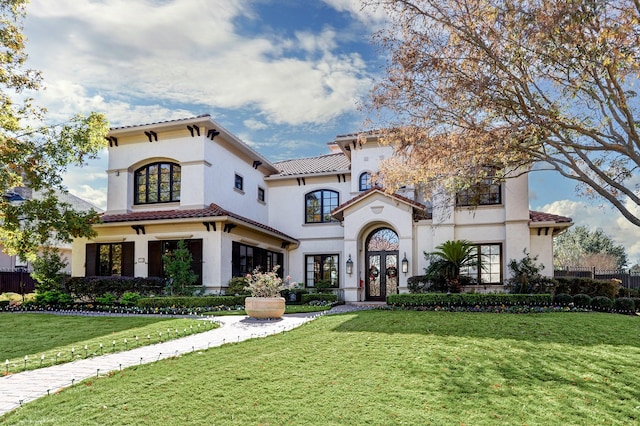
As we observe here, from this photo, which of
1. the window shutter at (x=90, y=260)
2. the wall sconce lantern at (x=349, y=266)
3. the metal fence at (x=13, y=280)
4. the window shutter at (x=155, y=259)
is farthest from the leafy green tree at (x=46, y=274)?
the wall sconce lantern at (x=349, y=266)

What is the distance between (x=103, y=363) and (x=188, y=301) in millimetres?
9229

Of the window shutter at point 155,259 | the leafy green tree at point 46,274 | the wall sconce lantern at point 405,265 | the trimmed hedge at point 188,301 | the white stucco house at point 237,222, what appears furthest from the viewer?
the window shutter at point 155,259

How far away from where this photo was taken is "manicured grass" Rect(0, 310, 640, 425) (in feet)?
18.2

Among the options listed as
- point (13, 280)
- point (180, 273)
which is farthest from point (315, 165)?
point (13, 280)

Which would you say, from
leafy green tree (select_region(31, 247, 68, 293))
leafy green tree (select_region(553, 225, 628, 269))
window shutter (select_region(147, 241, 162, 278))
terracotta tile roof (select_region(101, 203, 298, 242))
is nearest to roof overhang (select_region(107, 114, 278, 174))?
terracotta tile roof (select_region(101, 203, 298, 242))

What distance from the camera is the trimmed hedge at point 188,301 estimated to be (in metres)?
17.0

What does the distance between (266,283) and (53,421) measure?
895 centimetres

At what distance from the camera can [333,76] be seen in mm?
13148

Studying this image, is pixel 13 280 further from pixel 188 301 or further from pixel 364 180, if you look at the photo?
Answer: pixel 364 180

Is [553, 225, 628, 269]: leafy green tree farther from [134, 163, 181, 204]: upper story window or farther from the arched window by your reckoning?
[134, 163, 181, 204]: upper story window

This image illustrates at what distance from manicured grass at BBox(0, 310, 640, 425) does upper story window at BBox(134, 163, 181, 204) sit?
43.3ft

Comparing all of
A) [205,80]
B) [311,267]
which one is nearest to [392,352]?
[205,80]

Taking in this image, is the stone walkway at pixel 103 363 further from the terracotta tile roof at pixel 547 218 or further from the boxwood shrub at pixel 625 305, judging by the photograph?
the terracotta tile roof at pixel 547 218

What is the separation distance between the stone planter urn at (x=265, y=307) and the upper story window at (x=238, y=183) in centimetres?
1026
